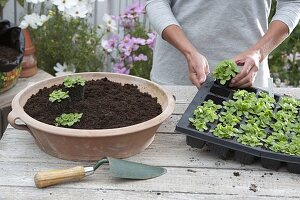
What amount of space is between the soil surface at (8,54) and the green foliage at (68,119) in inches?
44.0

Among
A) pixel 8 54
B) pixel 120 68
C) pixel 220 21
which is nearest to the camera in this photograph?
pixel 220 21

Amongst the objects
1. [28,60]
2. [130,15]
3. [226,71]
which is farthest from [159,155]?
[130,15]

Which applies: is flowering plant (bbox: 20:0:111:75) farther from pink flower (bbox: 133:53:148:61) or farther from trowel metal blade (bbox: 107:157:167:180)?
trowel metal blade (bbox: 107:157:167:180)

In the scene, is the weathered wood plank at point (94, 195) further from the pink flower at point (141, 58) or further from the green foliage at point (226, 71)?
the pink flower at point (141, 58)

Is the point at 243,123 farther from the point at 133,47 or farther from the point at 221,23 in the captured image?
the point at 133,47

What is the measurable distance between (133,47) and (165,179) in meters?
1.92

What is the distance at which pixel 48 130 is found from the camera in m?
1.33

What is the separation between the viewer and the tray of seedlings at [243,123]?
1357 millimetres

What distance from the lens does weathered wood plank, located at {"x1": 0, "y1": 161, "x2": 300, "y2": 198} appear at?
1.28 m

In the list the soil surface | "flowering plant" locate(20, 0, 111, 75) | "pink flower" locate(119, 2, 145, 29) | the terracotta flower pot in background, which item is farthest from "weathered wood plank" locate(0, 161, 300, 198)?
"pink flower" locate(119, 2, 145, 29)

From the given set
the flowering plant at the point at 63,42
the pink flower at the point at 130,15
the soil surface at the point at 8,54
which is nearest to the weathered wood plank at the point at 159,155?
the soil surface at the point at 8,54

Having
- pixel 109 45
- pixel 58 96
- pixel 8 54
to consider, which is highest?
pixel 58 96

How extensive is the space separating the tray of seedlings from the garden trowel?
0.46ft

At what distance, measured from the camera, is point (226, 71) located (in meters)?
1.65
